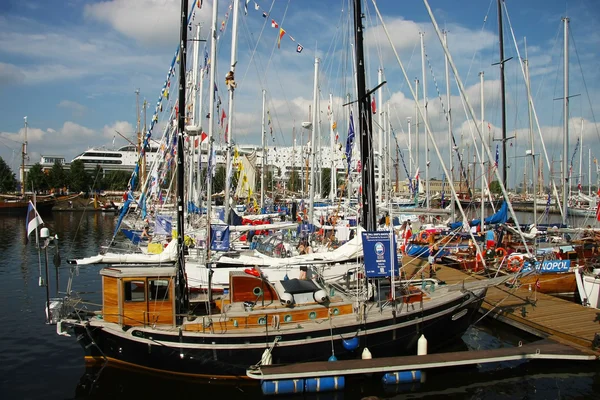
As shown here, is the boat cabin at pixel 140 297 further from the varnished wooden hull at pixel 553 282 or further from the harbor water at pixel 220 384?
the varnished wooden hull at pixel 553 282

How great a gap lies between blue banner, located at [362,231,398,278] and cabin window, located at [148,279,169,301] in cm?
648

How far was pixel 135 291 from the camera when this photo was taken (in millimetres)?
14000

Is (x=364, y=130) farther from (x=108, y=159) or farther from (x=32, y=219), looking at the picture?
(x=108, y=159)

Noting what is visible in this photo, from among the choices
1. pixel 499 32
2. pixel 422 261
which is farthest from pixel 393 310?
pixel 499 32

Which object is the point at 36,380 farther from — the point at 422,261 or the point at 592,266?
the point at 592,266

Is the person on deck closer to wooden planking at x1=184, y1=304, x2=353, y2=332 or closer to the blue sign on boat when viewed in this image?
the blue sign on boat

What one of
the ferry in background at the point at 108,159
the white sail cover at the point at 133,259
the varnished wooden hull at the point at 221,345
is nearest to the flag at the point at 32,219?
the white sail cover at the point at 133,259

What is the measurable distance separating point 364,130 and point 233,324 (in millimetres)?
8190

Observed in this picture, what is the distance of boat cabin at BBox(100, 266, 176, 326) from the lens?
13.9 meters

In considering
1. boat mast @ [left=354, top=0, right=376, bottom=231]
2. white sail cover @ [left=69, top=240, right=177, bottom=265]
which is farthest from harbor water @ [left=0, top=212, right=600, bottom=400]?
boat mast @ [left=354, top=0, right=376, bottom=231]

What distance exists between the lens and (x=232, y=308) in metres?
14.7

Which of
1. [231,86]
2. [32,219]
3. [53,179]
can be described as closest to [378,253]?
[32,219]

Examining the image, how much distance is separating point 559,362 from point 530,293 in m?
6.73

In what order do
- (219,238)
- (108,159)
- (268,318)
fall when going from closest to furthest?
(268,318), (219,238), (108,159)
